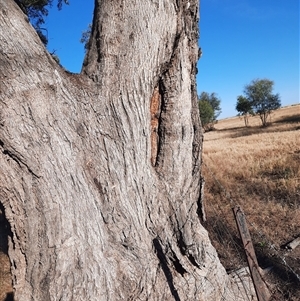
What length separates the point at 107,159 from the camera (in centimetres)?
285

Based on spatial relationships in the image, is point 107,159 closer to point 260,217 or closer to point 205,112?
point 260,217

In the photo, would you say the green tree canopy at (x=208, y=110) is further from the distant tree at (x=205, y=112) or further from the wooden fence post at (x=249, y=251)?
the wooden fence post at (x=249, y=251)

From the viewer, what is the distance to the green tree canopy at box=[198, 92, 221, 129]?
5322 cm

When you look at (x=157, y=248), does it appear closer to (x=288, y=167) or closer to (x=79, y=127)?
(x=79, y=127)

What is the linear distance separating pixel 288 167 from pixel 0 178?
10.1m

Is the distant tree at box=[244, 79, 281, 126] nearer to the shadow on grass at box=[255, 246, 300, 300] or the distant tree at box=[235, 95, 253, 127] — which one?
the distant tree at box=[235, 95, 253, 127]

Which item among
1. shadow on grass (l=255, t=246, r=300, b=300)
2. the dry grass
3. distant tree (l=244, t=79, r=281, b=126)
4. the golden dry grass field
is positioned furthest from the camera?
distant tree (l=244, t=79, r=281, b=126)

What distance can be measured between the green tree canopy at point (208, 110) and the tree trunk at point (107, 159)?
4757 cm

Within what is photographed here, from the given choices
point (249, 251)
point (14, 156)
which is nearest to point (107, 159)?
point (14, 156)

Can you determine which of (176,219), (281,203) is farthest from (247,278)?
(281,203)

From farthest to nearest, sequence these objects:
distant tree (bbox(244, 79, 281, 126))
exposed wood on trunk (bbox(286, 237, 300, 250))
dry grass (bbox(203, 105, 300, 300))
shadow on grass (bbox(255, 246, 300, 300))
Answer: distant tree (bbox(244, 79, 281, 126)) → exposed wood on trunk (bbox(286, 237, 300, 250)) → dry grass (bbox(203, 105, 300, 300)) → shadow on grass (bbox(255, 246, 300, 300))

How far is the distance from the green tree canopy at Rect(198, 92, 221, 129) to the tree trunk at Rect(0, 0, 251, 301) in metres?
47.6

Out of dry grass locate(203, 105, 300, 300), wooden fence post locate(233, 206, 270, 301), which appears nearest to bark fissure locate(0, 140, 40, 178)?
wooden fence post locate(233, 206, 270, 301)

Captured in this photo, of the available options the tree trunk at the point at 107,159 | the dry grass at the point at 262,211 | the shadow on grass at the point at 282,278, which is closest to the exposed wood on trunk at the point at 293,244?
the dry grass at the point at 262,211
